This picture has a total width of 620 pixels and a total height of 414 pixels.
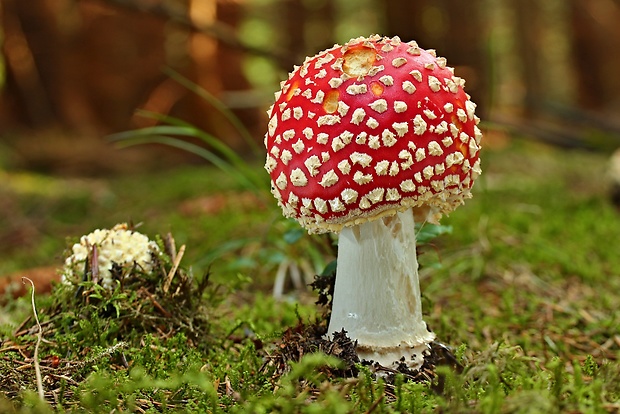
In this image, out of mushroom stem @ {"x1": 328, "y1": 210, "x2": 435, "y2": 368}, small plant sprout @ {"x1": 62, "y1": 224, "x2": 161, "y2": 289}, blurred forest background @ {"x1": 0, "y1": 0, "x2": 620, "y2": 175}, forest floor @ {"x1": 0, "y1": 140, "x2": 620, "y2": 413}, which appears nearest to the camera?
forest floor @ {"x1": 0, "y1": 140, "x2": 620, "y2": 413}

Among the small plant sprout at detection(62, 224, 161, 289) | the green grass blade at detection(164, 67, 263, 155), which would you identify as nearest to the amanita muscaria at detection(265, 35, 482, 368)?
the small plant sprout at detection(62, 224, 161, 289)

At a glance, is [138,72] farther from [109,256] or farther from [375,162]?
[375,162]

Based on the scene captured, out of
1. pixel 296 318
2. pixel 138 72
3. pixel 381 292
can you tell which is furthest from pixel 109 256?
pixel 138 72

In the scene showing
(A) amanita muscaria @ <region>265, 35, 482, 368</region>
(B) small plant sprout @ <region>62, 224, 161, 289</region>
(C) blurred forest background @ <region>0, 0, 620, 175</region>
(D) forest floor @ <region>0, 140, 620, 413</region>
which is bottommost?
(D) forest floor @ <region>0, 140, 620, 413</region>

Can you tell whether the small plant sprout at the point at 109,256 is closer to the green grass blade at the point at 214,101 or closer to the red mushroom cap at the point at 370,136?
the red mushroom cap at the point at 370,136

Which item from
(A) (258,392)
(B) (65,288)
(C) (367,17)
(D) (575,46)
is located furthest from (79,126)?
(C) (367,17)

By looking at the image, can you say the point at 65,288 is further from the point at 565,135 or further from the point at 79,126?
the point at 79,126

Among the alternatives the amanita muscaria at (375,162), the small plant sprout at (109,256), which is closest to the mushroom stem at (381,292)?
the amanita muscaria at (375,162)

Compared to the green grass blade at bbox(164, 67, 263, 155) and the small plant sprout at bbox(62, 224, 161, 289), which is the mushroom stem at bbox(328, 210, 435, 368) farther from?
the green grass blade at bbox(164, 67, 263, 155)
